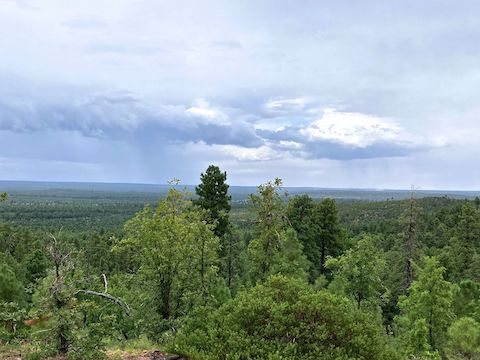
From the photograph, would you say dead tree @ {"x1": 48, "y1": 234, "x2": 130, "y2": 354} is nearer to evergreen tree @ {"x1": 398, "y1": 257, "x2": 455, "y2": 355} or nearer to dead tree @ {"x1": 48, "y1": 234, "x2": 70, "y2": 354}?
dead tree @ {"x1": 48, "y1": 234, "x2": 70, "y2": 354}

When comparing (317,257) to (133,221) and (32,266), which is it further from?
(32,266)

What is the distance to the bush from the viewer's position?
9.02m

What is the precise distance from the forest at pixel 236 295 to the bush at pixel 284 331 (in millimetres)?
28

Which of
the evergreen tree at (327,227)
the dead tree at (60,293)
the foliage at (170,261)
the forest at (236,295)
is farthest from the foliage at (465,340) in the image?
the evergreen tree at (327,227)

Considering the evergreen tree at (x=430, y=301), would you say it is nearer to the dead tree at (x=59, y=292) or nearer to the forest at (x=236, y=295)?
the forest at (x=236, y=295)

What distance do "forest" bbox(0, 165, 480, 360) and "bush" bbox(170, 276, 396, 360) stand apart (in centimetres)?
3

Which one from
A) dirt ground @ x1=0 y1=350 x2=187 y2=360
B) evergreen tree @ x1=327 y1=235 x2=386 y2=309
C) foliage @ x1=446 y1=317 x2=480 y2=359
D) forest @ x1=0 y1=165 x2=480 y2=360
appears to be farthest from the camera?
evergreen tree @ x1=327 y1=235 x2=386 y2=309

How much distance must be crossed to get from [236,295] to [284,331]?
4.13 m

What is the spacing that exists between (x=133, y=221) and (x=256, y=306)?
929 centimetres

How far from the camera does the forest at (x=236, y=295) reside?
31.5ft

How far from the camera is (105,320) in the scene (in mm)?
10430

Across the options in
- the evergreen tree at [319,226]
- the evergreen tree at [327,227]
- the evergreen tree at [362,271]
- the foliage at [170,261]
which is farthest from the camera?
the evergreen tree at [327,227]

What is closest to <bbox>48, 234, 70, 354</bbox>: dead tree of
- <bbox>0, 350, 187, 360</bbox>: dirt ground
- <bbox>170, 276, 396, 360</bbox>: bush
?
<bbox>0, 350, 187, 360</bbox>: dirt ground

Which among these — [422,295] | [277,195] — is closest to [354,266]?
[422,295]
